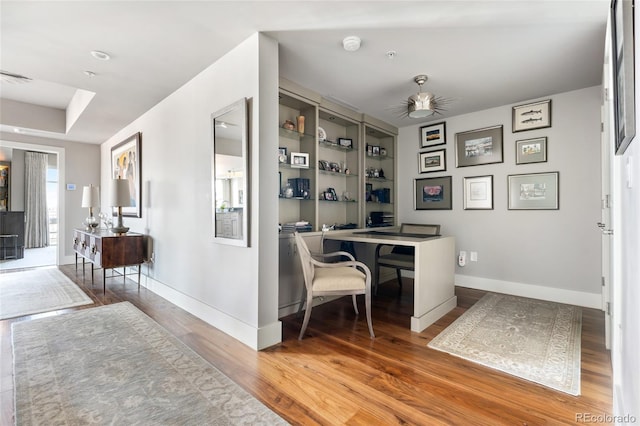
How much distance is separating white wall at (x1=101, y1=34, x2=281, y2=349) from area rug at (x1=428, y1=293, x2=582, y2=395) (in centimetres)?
152

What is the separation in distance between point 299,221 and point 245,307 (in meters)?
1.36

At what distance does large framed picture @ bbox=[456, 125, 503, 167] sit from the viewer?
384cm

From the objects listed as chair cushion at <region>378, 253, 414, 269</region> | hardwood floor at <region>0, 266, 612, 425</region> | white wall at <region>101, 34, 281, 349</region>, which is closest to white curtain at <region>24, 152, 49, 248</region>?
white wall at <region>101, 34, 281, 349</region>

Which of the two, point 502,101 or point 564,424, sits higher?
point 502,101

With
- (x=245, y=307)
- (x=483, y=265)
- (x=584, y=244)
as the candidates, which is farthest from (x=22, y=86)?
(x=584, y=244)

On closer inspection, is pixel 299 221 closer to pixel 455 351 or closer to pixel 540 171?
pixel 455 351

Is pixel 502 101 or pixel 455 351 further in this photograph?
pixel 502 101

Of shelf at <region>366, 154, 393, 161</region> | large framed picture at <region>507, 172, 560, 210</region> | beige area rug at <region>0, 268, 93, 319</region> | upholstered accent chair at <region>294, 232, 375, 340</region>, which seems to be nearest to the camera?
upholstered accent chair at <region>294, 232, 375, 340</region>

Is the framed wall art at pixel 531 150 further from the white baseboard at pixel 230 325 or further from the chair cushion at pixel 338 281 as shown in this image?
the white baseboard at pixel 230 325

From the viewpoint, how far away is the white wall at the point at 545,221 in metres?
3.25

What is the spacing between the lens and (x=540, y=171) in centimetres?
354

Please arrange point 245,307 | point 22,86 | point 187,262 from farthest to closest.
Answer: point 22,86 → point 187,262 → point 245,307

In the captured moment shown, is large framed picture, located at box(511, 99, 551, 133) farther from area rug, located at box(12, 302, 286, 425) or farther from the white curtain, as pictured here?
the white curtain

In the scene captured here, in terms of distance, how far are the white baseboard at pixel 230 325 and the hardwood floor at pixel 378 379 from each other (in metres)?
0.06
